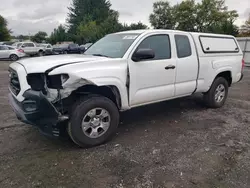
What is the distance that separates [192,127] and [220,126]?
1.92ft

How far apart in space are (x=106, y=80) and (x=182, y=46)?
6.81 feet

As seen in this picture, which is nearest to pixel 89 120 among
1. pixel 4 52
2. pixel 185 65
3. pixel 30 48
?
pixel 185 65

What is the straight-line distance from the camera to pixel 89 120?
352 cm

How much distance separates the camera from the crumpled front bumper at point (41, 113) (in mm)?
3138

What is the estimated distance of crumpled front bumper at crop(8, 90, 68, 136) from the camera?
10.3 ft

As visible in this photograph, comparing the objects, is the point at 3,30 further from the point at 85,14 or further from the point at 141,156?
the point at 141,156

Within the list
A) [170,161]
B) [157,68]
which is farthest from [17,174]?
[157,68]

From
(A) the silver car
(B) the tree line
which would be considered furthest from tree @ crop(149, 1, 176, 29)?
(A) the silver car

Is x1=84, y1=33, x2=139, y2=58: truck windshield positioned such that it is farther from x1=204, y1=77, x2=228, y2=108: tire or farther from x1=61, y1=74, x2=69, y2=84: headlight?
x1=204, y1=77, x2=228, y2=108: tire

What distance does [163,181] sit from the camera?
2770 mm

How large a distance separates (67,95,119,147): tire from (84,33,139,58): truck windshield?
0.91 metres

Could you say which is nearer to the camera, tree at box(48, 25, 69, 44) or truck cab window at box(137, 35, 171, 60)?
truck cab window at box(137, 35, 171, 60)

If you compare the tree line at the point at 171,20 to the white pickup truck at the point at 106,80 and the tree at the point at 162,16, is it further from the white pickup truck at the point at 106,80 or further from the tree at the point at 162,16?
the white pickup truck at the point at 106,80

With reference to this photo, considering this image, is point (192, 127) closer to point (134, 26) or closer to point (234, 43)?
point (234, 43)
